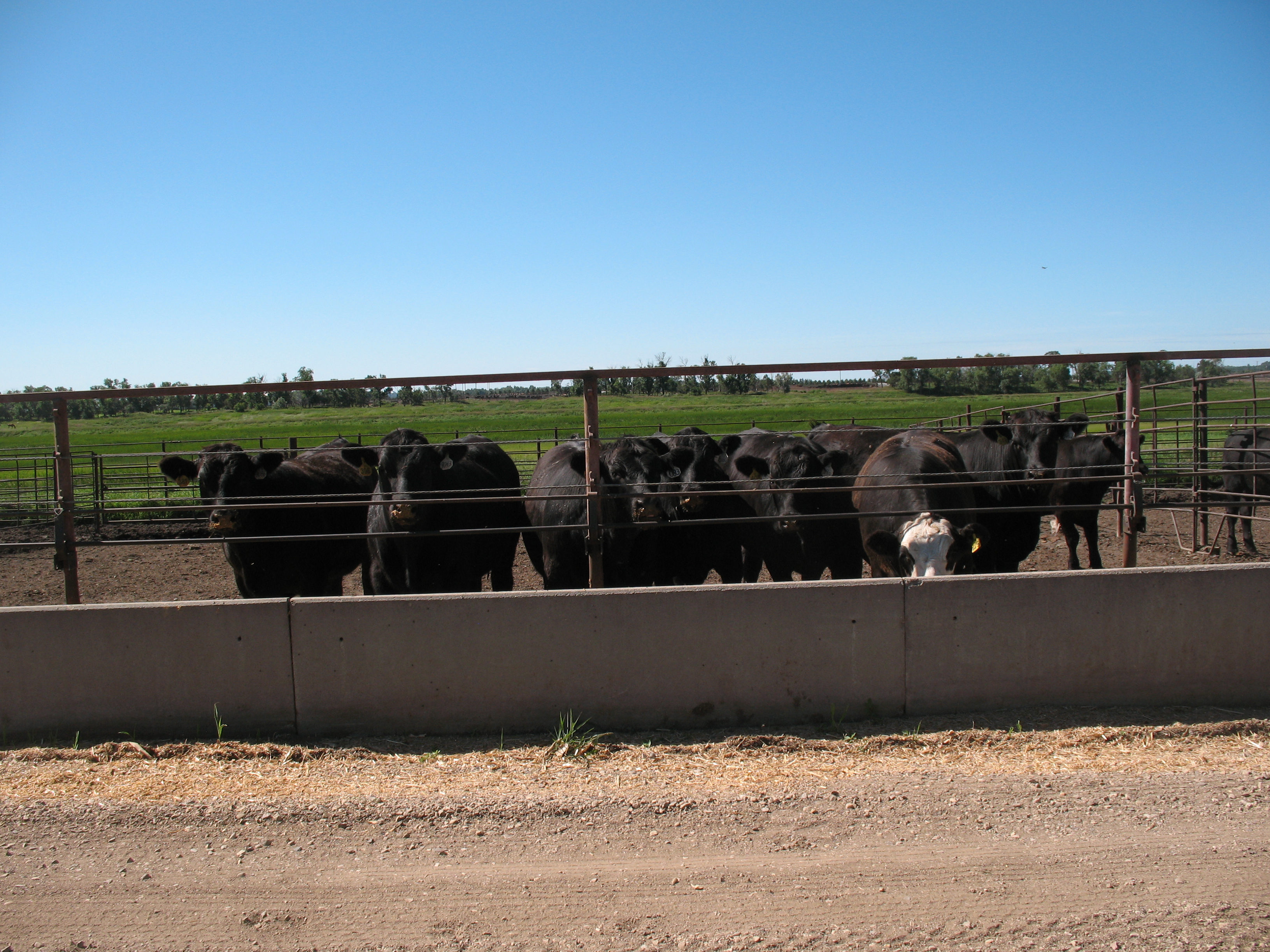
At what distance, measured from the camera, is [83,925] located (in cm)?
276

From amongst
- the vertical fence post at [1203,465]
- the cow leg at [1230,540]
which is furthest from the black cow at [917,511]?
the cow leg at [1230,540]

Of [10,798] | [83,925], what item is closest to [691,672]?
[83,925]

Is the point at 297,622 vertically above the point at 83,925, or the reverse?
the point at 297,622

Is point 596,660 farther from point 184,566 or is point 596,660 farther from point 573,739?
point 184,566

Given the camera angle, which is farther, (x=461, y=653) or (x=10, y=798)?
(x=461, y=653)

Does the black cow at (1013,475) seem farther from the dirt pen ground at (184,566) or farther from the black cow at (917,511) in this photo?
the dirt pen ground at (184,566)

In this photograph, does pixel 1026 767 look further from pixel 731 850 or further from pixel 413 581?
pixel 413 581

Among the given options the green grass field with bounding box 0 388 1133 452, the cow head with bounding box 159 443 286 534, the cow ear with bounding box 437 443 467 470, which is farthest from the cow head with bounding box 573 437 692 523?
the green grass field with bounding box 0 388 1133 452

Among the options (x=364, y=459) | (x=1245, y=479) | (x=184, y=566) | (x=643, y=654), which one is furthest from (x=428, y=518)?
(x=1245, y=479)

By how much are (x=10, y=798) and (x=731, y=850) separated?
306 cm

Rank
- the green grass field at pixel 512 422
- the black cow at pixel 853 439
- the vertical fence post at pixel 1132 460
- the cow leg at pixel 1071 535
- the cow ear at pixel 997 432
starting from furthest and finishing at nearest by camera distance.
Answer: the green grass field at pixel 512 422 < the cow leg at pixel 1071 535 < the black cow at pixel 853 439 < the cow ear at pixel 997 432 < the vertical fence post at pixel 1132 460

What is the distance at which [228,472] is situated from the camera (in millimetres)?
6547

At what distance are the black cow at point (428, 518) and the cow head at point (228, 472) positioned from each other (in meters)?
0.68

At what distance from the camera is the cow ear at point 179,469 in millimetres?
6543
